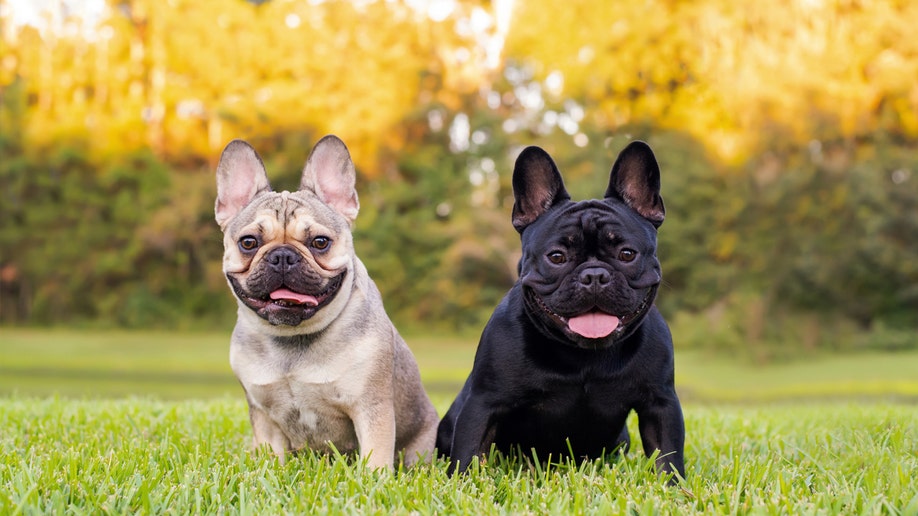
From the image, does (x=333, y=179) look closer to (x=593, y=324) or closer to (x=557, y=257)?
(x=557, y=257)

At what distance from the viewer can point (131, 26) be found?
97.5ft

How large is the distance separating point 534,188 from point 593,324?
2.65 ft

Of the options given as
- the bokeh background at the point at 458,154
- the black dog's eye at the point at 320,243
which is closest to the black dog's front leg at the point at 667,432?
the black dog's eye at the point at 320,243

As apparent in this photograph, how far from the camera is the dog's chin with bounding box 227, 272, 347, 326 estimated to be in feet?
12.6

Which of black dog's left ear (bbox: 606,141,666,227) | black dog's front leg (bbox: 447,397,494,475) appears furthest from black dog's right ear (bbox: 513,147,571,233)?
black dog's front leg (bbox: 447,397,494,475)

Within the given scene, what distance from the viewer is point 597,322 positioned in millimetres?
3500

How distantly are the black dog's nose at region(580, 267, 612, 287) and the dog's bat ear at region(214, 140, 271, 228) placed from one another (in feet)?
6.13

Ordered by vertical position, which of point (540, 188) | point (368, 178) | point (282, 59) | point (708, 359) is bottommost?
point (708, 359)

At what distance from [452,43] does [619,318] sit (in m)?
26.1

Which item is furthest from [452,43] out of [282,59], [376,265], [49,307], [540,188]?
[540,188]

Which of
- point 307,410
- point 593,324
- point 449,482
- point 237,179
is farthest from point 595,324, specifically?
point 237,179

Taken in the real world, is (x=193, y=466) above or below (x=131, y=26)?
below

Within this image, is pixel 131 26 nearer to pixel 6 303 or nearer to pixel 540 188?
pixel 6 303

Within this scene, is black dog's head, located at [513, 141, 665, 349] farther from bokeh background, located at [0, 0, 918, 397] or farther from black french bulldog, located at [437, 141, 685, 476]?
bokeh background, located at [0, 0, 918, 397]
